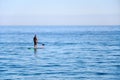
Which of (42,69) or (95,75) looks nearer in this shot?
(95,75)

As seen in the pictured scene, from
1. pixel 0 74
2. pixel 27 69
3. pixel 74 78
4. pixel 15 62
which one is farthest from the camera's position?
pixel 15 62

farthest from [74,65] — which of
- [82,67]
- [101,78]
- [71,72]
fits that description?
[101,78]

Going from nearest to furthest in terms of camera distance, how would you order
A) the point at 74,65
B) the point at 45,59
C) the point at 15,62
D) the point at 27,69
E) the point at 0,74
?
the point at 0,74, the point at 27,69, the point at 74,65, the point at 15,62, the point at 45,59

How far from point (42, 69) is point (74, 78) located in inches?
234

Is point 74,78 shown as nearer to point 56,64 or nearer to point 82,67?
point 82,67

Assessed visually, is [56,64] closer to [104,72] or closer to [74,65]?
[74,65]

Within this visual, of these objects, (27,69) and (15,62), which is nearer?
(27,69)

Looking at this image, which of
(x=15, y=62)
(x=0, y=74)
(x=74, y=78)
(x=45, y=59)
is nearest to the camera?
(x=74, y=78)

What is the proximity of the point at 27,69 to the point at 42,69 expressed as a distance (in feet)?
4.39

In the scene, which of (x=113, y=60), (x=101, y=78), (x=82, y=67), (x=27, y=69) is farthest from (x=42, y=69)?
(x=113, y=60)

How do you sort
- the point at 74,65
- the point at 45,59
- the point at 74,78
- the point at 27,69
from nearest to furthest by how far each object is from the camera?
the point at 74,78 < the point at 27,69 < the point at 74,65 < the point at 45,59

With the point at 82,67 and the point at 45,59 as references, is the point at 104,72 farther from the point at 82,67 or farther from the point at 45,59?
the point at 45,59

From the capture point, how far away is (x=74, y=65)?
131ft

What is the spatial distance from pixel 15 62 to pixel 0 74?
8.55m
